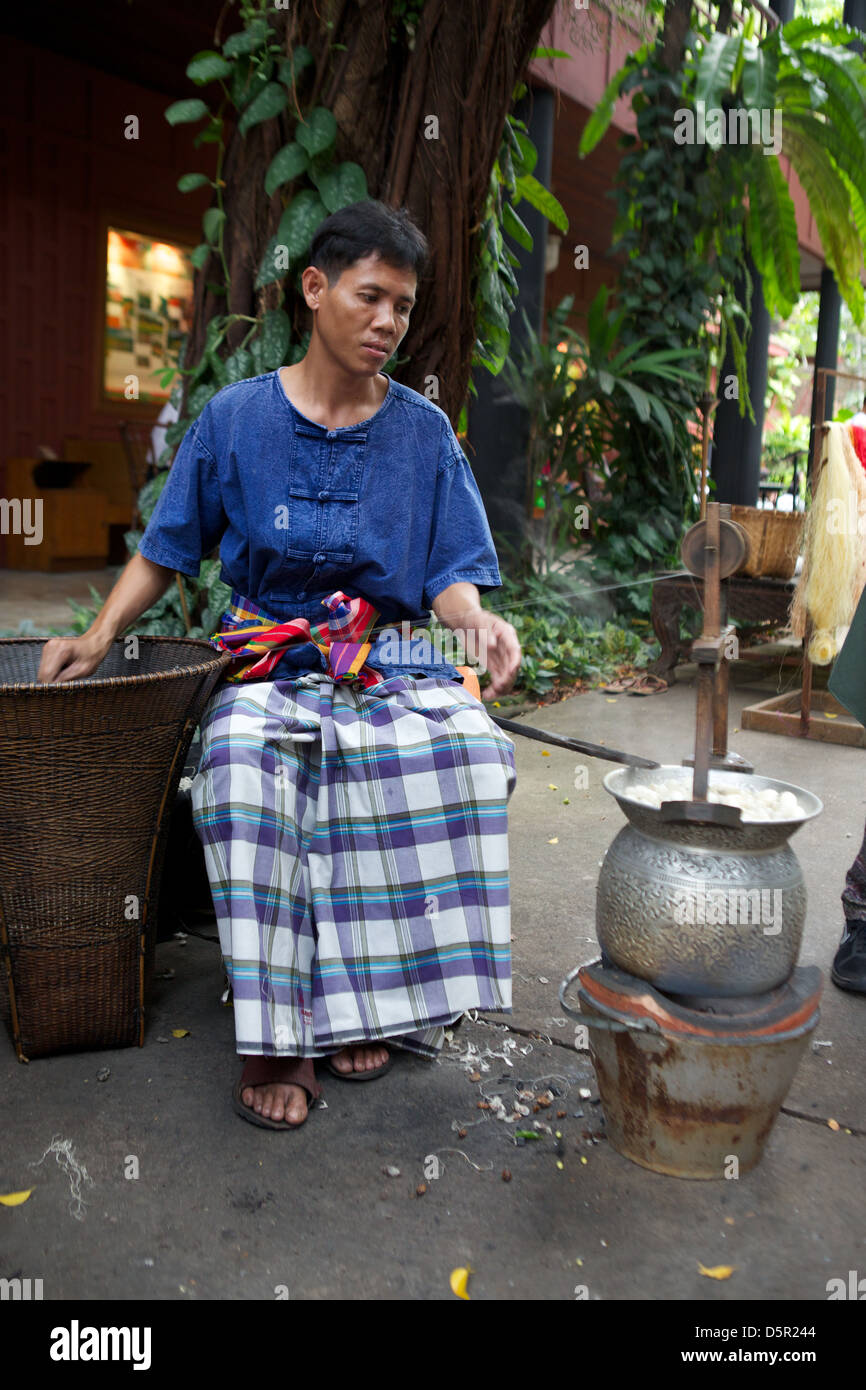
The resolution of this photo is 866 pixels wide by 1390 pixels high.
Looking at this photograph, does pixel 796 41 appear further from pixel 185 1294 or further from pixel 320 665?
pixel 185 1294

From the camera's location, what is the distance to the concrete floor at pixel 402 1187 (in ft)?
5.48

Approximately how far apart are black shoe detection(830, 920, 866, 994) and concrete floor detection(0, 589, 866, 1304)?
0.07 m

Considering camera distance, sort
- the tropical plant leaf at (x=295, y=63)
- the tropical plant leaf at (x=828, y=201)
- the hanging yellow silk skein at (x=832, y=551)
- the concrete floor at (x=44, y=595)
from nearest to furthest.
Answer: the tropical plant leaf at (x=295, y=63) < the hanging yellow silk skein at (x=832, y=551) < the concrete floor at (x=44, y=595) < the tropical plant leaf at (x=828, y=201)

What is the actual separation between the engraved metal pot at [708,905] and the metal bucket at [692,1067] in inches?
2.0

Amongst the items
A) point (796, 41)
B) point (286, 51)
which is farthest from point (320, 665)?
point (796, 41)

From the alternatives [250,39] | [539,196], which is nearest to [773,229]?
[539,196]

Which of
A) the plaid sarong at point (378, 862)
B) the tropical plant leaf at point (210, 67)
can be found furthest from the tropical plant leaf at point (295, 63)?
the plaid sarong at point (378, 862)

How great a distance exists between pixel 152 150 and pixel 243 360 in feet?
21.6

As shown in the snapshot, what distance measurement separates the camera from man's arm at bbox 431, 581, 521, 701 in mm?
2250

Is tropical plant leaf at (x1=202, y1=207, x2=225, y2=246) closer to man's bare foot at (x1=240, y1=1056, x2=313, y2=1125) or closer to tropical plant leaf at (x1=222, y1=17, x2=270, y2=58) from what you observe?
tropical plant leaf at (x1=222, y1=17, x2=270, y2=58)

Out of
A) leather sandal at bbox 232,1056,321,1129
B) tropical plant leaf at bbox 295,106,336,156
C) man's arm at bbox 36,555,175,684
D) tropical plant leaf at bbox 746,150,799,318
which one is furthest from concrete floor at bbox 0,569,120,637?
tropical plant leaf at bbox 746,150,799,318

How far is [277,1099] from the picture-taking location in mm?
2066

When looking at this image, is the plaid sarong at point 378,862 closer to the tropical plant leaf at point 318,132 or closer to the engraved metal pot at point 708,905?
the engraved metal pot at point 708,905

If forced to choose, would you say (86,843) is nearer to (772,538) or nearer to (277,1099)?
(277,1099)
